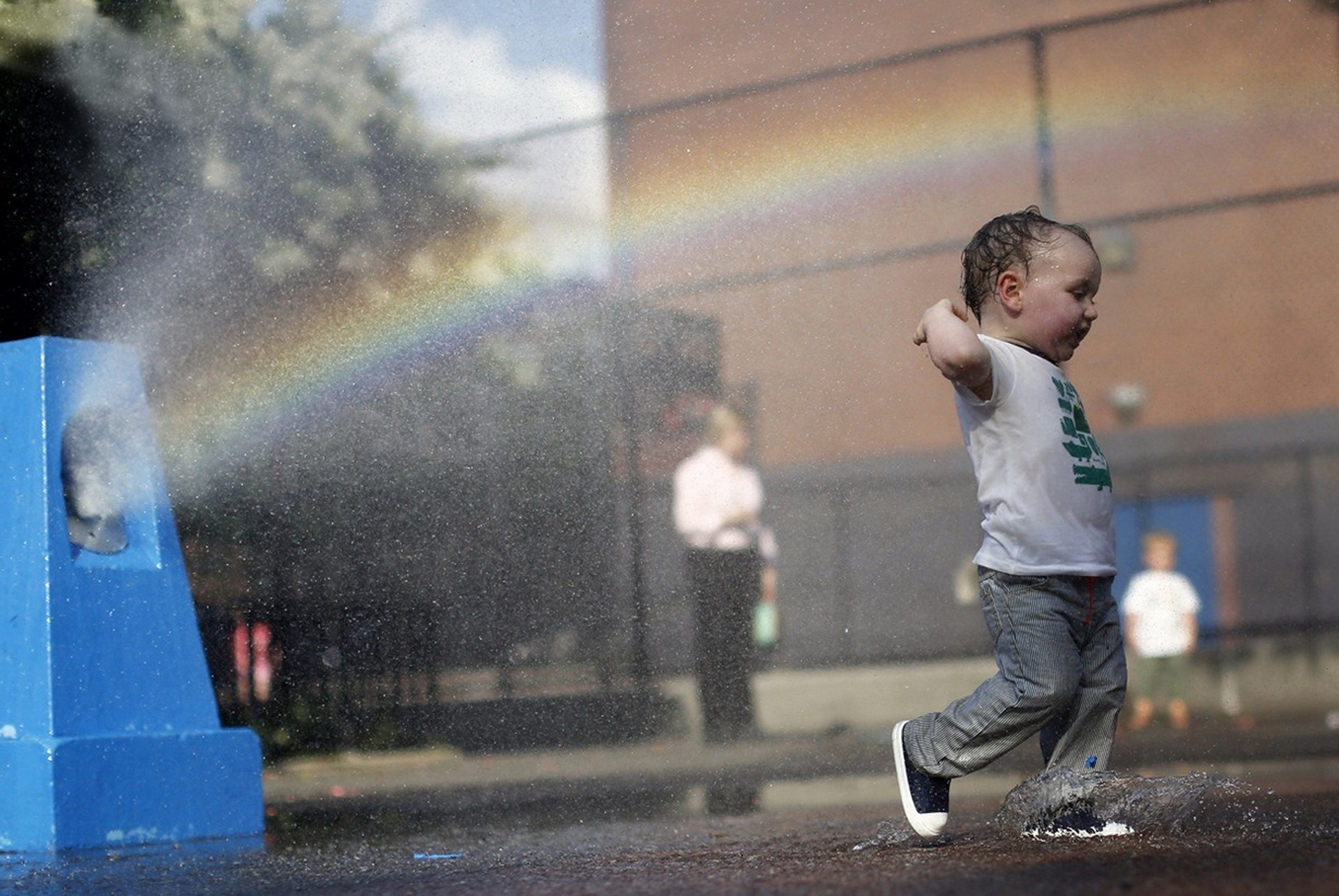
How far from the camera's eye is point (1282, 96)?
679cm

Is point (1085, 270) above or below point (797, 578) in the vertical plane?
above

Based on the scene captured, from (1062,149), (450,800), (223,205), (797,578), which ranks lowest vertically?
(450,800)

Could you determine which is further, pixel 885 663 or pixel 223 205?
pixel 885 663

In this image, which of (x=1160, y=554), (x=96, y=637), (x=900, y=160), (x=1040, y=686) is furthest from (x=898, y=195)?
(x=1040, y=686)

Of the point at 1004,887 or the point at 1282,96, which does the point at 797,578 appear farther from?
the point at 1004,887

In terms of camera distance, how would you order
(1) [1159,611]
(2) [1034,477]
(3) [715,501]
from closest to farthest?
(2) [1034,477]
(3) [715,501]
(1) [1159,611]

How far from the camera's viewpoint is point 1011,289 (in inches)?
119

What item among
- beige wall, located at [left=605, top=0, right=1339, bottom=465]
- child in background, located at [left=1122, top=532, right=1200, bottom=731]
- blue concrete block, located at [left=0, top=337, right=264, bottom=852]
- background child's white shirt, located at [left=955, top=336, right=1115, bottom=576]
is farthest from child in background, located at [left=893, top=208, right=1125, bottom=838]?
child in background, located at [left=1122, top=532, right=1200, bottom=731]

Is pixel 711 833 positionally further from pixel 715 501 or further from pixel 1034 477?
pixel 715 501

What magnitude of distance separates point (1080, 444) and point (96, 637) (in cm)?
228

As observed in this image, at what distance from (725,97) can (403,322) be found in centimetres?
179

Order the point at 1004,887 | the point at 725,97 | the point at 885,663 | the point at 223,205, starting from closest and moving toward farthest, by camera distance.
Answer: the point at 1004,887
the point at 223,205
the point at 725,97
the point at 885,663

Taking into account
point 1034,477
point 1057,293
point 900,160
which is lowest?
point 1034,477

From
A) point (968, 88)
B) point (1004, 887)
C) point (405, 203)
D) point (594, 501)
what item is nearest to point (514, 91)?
point (405, 203)
